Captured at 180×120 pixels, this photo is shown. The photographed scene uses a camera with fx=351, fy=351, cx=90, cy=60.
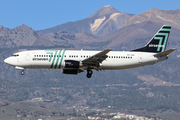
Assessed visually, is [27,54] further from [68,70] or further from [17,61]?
[68,70]

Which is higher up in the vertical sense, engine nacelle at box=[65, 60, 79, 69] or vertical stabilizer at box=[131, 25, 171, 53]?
vertical stabilizer at box=[131, 25, 171, 53]

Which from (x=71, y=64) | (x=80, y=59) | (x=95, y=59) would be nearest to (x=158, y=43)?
(x=95, y=59)

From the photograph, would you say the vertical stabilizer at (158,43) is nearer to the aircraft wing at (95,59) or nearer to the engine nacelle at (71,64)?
the aircraft wing at (95,59)

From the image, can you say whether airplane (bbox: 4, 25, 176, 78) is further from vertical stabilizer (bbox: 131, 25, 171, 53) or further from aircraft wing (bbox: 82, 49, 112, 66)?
vertical stabilizer (bbox: 131, 25, 171, 53)

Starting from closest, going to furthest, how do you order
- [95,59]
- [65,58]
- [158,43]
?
[95,59] → [65,58] → [158,43]

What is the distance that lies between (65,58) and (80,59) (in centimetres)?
353

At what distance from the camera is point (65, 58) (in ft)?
269

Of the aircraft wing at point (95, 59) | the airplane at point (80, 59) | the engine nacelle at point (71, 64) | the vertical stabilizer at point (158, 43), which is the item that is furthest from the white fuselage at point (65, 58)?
the vertical stabilizer at point (158, 43)

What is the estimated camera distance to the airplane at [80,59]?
81375 millimetres

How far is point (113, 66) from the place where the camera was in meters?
83.8

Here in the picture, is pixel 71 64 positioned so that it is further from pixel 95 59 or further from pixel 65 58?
pixel 95 59

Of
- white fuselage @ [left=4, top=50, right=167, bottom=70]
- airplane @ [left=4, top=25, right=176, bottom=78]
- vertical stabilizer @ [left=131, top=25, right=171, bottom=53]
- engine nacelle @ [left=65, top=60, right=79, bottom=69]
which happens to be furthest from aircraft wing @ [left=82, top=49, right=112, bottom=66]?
vertical stabilizer @ [left=131, top=25, right=171, bottom=53]

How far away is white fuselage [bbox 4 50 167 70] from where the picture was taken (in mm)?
81938

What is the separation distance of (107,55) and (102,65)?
9.64ft
